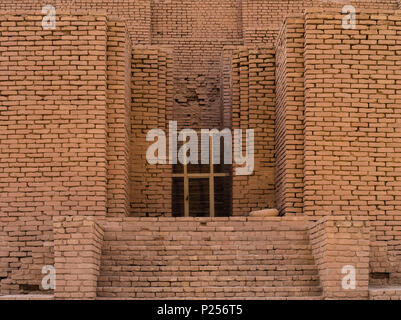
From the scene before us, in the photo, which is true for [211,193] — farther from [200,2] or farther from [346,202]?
[200,2]

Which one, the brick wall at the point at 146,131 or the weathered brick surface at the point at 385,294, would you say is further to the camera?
the brick wall at the point at 146,131

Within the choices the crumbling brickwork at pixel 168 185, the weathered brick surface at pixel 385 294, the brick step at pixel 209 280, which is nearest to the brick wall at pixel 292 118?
the crumbling brickwork at pixel 168 185

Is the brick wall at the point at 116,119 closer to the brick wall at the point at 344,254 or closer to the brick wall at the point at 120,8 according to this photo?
the brick wall at the point at 344,254

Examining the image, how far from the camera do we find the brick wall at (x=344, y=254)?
8.66 meters

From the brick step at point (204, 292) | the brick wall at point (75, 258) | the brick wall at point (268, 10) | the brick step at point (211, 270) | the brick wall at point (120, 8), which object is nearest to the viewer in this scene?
the brick wall at point (75, 258)

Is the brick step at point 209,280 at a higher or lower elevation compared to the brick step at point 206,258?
lower

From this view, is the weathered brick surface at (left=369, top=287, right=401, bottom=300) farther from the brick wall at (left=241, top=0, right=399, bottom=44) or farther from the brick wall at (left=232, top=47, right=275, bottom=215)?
the brick wall at (left=241, top=0, right=399, bottom=44)

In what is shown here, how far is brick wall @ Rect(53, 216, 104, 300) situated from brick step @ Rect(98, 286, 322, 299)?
28 cm

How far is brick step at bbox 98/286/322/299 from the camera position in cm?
886

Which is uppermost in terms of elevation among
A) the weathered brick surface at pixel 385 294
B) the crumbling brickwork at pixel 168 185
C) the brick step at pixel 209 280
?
the crumbling brickwork at pixel 168 185

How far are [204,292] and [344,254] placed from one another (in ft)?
5.13

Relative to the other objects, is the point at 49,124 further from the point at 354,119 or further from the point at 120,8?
the point at 120,8

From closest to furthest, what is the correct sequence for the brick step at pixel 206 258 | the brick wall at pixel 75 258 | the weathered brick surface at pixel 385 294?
the weathered brick surface at pixel 385 294 → the brick wall at pixel 75 258 → the brick step at pixel 206 258

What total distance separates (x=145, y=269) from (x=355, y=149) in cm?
320
